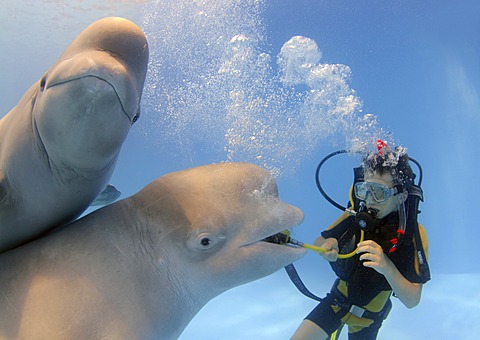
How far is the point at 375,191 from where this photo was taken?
4859mm

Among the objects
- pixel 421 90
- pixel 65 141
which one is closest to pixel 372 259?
pixel 65 141

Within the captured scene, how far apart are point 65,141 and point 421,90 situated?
2909cm

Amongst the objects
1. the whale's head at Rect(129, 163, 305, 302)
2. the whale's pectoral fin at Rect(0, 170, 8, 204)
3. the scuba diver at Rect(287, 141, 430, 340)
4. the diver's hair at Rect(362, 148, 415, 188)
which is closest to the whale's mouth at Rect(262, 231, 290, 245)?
the whale's head at Rect(129, 163, 305, 302)

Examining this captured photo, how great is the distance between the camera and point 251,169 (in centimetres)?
312

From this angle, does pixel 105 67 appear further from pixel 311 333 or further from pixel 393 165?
pixel 311 333

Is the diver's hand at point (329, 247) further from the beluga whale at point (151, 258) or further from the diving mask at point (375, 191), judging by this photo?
the beluga whale at point (151, 258)

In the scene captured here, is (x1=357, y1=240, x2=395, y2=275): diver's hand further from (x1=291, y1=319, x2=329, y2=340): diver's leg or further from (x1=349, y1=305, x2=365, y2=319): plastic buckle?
(x1=291, y1=319, x2=329, y2=340): diver's leg

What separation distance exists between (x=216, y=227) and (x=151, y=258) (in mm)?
500

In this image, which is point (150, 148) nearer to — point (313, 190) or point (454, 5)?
point (313, 190)

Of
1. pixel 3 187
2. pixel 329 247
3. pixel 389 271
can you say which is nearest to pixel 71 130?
pixel 3 187

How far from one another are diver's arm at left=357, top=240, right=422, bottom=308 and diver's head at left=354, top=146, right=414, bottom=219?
0.64 metres

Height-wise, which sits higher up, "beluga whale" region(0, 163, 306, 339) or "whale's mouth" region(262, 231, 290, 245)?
"whale's mouth" region(262, 231, 290, 245)

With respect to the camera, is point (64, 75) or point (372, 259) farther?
point (372, 259)

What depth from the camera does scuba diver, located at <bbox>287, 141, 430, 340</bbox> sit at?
4.65 m
